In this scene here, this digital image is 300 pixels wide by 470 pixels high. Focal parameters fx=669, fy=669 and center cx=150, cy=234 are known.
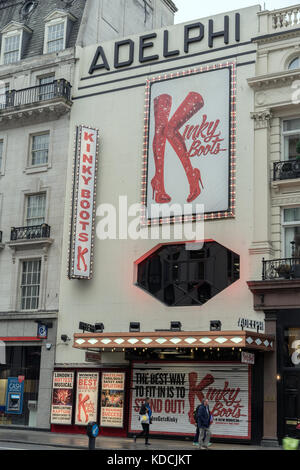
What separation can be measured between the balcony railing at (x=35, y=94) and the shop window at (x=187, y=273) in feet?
32.2

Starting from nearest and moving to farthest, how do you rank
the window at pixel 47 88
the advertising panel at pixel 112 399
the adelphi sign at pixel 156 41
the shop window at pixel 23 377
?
the advertising panel at pixel 112 399 < the adelphi sign at pixel 156 41 < the shop window at pixel 23 377 < the window at pixel 47 88

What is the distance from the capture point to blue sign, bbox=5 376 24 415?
102 ft

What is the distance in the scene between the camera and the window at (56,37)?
3556cm

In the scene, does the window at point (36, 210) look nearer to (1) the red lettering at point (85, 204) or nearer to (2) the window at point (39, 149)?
(2) the window at point (39, 149)

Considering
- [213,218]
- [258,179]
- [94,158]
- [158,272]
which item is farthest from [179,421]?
[94,158]

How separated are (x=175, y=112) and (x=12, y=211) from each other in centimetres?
973

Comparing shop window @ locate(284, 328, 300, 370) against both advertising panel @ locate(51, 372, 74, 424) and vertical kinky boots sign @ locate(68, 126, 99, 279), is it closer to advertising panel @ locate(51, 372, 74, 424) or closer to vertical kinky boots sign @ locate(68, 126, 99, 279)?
vertical kinky boots sign @ locate(68, 126, 99, 279)

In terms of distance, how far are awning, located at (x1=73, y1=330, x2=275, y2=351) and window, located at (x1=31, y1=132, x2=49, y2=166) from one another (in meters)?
10.7

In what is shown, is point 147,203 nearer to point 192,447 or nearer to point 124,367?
point 124,367

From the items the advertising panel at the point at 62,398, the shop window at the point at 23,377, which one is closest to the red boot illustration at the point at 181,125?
the advertising panel at the point at 62,398

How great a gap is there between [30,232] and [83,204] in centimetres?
378

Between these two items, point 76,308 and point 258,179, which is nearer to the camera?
point 258,179

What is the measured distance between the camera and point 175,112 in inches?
1188

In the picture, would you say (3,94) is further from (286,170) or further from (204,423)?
(204,423)
